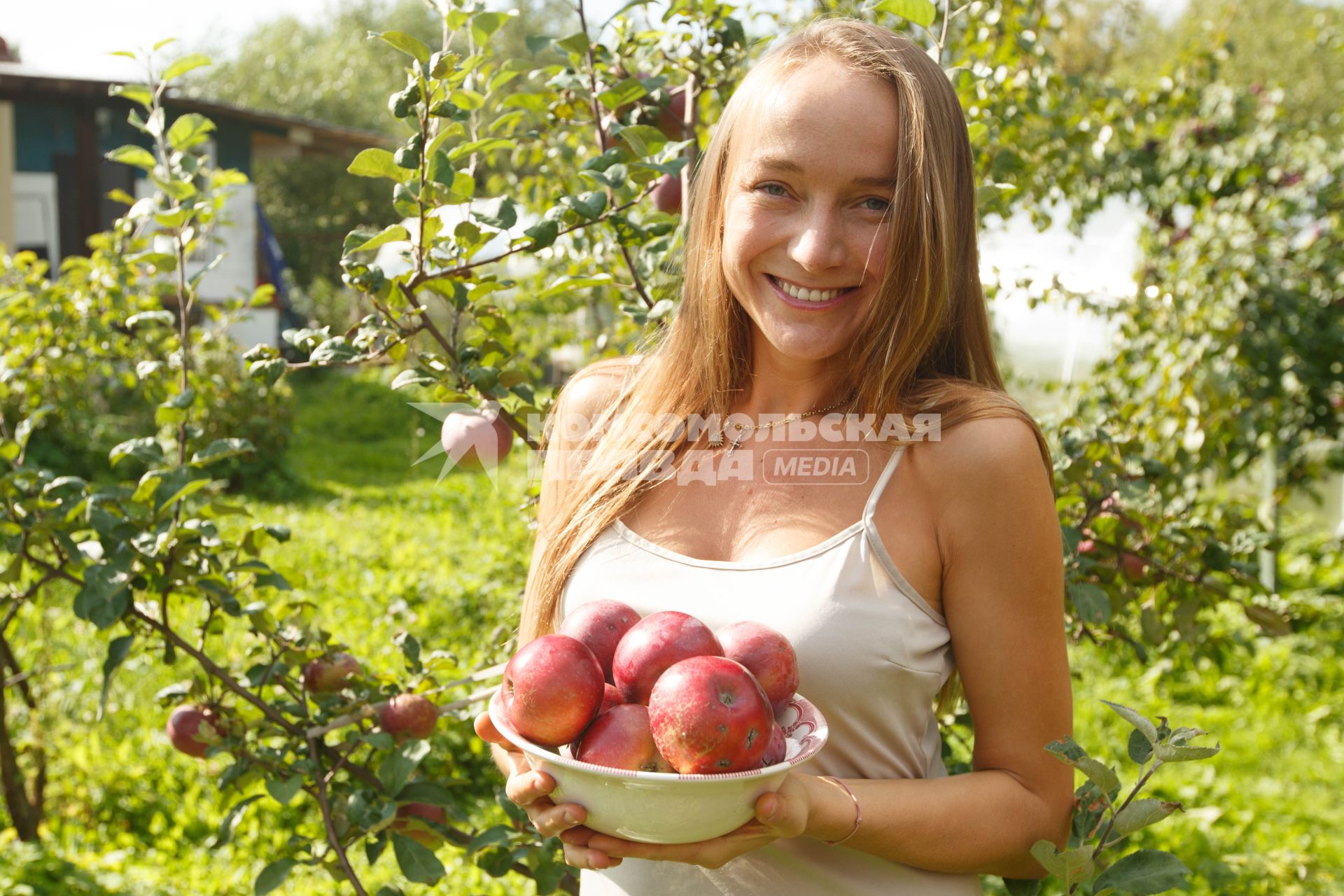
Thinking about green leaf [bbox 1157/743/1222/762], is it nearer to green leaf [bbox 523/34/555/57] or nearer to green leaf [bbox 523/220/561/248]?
green leaf [bbox 523/220/561/248]

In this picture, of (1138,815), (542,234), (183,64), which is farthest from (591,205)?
(1138,815)

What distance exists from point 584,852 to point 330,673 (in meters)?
0.96

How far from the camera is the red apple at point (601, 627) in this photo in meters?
1.15

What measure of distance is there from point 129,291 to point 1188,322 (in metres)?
3.45

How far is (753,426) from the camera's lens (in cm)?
142

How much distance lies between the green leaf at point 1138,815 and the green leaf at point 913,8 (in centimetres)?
103

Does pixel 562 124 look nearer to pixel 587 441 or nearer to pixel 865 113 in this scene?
pixel 587 441

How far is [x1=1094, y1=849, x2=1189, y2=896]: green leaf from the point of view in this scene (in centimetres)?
116

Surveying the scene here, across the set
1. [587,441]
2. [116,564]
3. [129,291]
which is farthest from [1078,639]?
[129,291]

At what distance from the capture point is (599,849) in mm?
1017

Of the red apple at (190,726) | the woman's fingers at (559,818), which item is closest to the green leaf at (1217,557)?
the woman's fingers at (559,818)

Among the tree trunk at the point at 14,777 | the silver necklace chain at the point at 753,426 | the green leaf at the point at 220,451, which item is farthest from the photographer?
the tree trunk at the point at 14,777

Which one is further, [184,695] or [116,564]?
[184,695]

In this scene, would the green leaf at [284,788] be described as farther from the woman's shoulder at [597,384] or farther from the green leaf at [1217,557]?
the green leaf at [1217,557]
